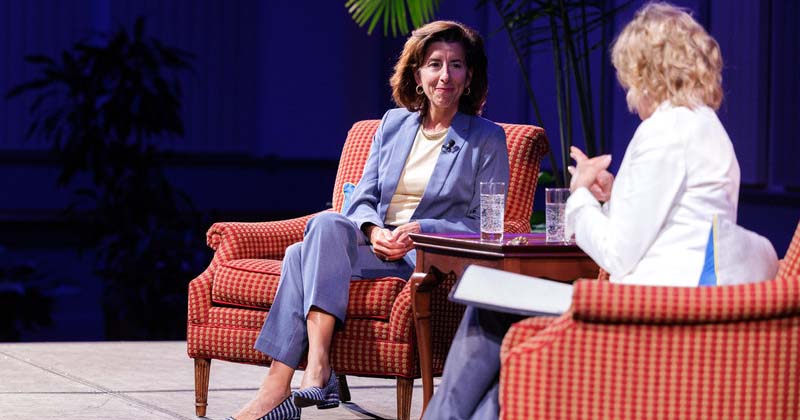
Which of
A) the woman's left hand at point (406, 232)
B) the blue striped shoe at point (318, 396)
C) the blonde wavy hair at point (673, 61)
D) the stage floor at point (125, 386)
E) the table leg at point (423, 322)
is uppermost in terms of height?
the blonde wavy hair at point (673, 61)

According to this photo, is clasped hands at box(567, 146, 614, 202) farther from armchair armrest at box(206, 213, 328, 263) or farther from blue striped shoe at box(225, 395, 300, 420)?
armchair armrest at box(206, 213, 328, 263)

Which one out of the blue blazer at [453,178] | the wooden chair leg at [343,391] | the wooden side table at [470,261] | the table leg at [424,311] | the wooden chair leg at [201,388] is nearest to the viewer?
the wooden side table at [470,261]

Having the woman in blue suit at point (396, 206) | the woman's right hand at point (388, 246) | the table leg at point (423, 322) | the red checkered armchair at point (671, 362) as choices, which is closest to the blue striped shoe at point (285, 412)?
the woman in blue suit at point (396, 206)

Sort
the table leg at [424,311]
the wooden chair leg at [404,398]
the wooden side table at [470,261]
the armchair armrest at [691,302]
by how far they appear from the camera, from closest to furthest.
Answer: the armchair armrest at [691,302] → the wooden side table at [470,261] → the table leg at [424,311] → the wooden chair leg at [404,398]

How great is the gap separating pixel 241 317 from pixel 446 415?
1.31 m

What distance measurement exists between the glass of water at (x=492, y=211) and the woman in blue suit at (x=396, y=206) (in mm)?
315

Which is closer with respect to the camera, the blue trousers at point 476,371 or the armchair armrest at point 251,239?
the blue trousers at point 476,371

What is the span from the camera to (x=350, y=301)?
3.57 m

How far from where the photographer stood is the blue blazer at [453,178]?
3.71 m

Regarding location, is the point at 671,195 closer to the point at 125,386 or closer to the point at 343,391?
the point at 343,391

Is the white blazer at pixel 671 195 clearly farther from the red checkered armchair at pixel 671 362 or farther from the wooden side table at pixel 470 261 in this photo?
the wooden side table at pixel 470 261

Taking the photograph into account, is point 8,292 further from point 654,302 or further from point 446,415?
point 654,302

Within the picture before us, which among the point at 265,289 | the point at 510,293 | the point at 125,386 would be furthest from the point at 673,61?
the point at 125,386

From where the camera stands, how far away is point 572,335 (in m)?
2.26
